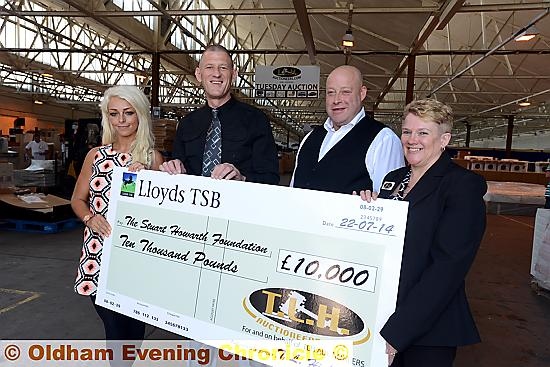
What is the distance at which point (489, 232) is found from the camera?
9.07m

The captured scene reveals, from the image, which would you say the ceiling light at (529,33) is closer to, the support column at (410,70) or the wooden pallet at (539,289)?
the support column at (410,70)

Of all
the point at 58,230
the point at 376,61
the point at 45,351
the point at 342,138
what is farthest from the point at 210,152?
the point at 376,61

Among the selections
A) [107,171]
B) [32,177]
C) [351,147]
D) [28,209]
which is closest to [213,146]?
[107,171]

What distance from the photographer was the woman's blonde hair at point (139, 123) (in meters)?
2.12

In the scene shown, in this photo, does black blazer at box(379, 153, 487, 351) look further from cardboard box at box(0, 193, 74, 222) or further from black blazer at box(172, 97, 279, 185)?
cardboard box at box(0, 193, 74, 222)

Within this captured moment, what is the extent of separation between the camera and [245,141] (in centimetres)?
213

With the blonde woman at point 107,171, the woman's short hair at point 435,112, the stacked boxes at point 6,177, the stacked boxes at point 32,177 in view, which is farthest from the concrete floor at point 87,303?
the stacked boxes at point 32,177

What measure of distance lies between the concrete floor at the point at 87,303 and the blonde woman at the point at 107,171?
4.32 feet

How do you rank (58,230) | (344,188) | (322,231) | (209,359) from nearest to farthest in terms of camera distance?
1. (322,231)
2. (344,188)
3. (209,359)
4. (58,230)

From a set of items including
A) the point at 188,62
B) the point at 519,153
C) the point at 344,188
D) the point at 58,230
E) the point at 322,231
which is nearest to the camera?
the point at 322,231

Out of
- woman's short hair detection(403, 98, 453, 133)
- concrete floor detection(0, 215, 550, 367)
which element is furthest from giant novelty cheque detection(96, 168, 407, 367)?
concrete floor detection(0, 215, 550, 367)

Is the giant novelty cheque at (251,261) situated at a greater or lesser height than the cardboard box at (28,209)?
greater

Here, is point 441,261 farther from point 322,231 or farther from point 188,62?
point 188,62

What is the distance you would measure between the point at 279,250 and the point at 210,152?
688 mm
